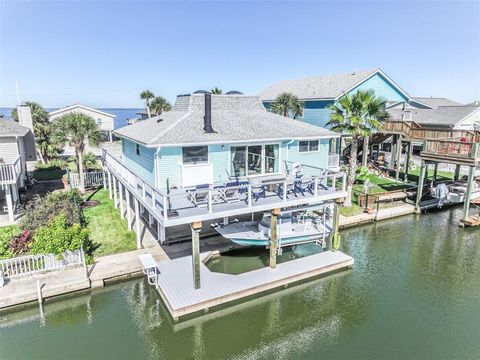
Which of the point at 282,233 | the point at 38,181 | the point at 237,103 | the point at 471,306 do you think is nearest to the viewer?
the point at 471,306

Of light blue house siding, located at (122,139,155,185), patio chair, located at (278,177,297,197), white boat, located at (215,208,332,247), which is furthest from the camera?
light blue house siding, located at (122,139,155,185)

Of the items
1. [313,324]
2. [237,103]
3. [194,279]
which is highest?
[237,103]

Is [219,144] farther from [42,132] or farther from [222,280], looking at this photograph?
[42,132]

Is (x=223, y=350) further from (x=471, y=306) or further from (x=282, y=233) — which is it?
(x=471, y=306)

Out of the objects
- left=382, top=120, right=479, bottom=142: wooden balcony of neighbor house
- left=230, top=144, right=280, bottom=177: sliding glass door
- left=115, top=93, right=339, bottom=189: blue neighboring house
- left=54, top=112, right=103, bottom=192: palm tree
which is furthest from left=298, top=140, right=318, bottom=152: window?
left=54, top=112, right=103, bottom=192: palm tree

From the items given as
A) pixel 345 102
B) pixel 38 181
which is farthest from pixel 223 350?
pixel 38 181

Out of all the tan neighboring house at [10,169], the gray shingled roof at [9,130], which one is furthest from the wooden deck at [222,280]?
the gray shingled roof at [9,130]

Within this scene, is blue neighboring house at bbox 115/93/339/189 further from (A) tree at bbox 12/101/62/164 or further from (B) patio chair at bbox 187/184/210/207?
(A) tree at bbox 12/101/62/164
